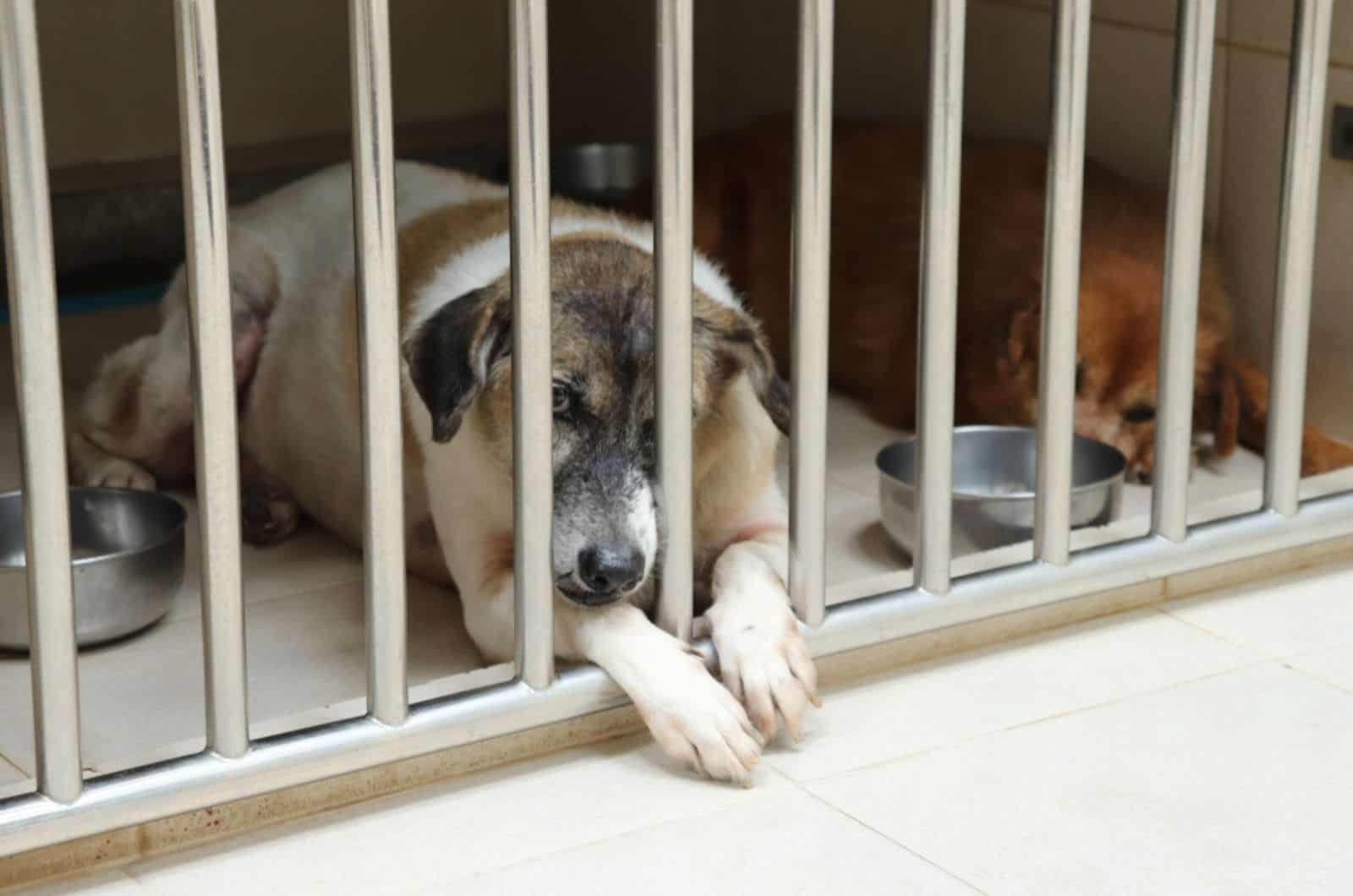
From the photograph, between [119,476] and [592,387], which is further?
[119,476]

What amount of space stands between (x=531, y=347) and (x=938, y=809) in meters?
0.66

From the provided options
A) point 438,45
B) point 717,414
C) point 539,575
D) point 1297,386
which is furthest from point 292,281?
point 438,45

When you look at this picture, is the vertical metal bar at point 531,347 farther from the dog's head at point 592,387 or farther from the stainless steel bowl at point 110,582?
the stainless steel bowl at point 110,582

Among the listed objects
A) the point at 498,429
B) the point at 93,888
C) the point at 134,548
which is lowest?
the point at 93,888

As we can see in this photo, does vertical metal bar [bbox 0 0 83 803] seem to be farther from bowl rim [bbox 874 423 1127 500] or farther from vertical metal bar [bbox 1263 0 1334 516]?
vertical metal bar [bbox 1263 0 1334 516]

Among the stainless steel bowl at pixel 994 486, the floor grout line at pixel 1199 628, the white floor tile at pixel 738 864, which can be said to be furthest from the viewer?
the stainless steel bowl at pixel 994 486

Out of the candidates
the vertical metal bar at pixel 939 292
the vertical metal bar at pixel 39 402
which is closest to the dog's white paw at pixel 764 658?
the vertical metal bar at pixel 939 292

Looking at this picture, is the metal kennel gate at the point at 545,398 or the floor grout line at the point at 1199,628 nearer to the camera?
the metal kennel gate at the point at 545,398

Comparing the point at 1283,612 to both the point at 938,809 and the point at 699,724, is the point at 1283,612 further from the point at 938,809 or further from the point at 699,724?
the point at 699,724

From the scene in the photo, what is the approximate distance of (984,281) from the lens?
11.3 ft

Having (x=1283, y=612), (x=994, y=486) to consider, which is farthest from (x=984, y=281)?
(x=1283, y=612)

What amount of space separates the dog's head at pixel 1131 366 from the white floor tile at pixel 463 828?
52.2 inches

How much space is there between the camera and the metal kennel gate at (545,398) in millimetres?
1828

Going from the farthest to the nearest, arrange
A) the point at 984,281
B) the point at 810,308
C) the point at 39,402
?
the point at 984,281, the point at 810,308, the point at 39,402
